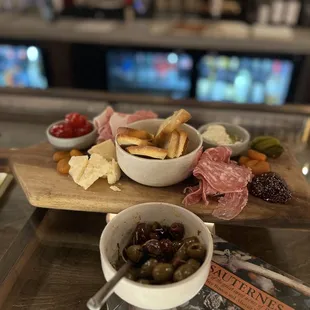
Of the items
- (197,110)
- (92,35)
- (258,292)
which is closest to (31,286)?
(258,292)

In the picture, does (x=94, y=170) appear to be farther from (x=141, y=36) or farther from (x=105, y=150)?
(x=141, y=36)

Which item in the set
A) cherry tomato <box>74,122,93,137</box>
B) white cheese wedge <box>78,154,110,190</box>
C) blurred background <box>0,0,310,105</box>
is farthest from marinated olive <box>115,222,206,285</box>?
blurred background <box>0,0,310,105</box>

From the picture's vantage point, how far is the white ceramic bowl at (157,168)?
0.95m

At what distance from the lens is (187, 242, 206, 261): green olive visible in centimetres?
74

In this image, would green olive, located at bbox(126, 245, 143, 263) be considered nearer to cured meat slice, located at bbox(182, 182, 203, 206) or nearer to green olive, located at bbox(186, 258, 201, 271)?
green olive, located at bbox(186, 258, 201, 271)

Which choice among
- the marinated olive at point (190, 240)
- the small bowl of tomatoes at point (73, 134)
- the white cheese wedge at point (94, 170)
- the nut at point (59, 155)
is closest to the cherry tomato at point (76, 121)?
the small bowl of tomatoes at point (73, 134)

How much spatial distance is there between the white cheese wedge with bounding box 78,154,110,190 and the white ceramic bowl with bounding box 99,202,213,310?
22 cm

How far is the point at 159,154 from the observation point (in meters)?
0.94

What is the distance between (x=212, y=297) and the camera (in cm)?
79

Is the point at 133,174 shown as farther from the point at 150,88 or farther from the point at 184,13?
the point at 184,13

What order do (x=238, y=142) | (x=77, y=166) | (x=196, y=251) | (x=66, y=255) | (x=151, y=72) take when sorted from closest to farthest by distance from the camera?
(x=196, y=251)
(x=66, y=255)
(x=77, y=166)
(x=238, y=142)
(x=151, y=72)

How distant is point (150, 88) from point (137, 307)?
253 cm

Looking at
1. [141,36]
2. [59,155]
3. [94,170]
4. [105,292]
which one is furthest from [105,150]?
[141,36]

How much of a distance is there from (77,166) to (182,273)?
485 mm
